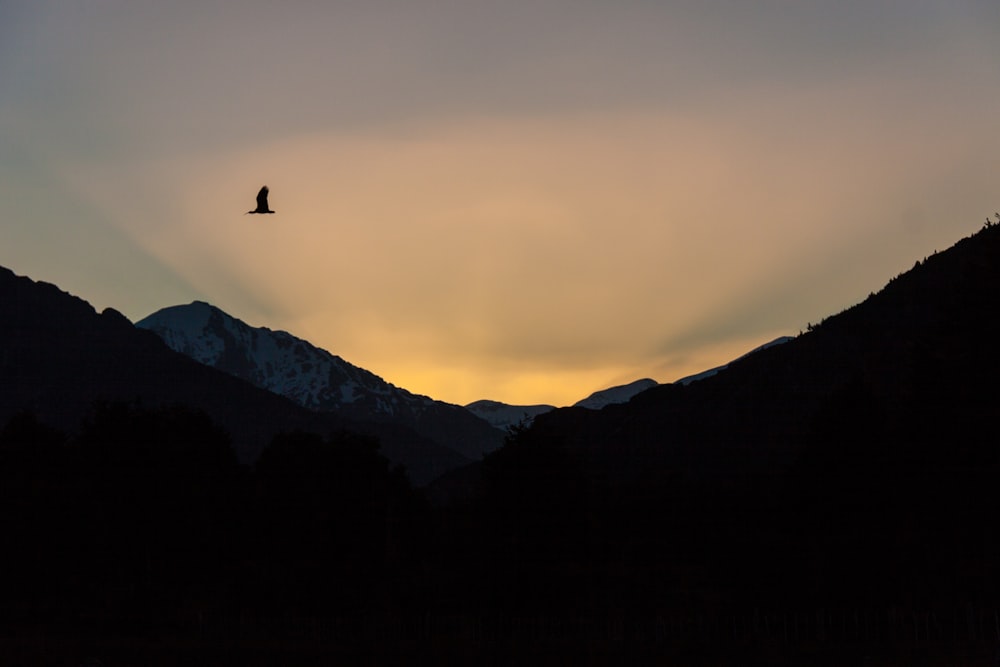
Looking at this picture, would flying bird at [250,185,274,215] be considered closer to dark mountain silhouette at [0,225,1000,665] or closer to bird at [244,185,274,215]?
bird at [244,185,274,215]

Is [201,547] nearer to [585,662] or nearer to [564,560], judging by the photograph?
[564,560]

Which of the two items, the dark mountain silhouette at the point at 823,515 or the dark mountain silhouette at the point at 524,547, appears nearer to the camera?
the dark mountain silhouette at the point at 524,547

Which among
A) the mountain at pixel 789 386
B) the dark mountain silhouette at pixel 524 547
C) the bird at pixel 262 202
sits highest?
the mountain at pixel 789 386

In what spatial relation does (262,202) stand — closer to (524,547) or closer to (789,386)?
(524,547)

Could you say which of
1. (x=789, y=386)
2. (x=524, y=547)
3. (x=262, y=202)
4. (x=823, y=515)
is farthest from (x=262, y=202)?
(x=789, y=386)

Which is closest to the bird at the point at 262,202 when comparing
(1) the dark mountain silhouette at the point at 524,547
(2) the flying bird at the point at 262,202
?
(2) the flying bird at the point at 262,202

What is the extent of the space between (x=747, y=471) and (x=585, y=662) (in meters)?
93.7

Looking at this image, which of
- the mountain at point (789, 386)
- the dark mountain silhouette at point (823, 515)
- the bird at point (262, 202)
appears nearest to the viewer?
the bird at point (262, 202)

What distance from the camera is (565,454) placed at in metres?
75.5

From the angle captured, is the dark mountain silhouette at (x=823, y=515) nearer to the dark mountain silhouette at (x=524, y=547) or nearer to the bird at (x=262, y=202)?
the dark mountain silhouette at (x=524, y=547)

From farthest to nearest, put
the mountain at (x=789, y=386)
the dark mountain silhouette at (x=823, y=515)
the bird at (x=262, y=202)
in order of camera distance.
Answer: the mountain at (x=789, y=386), the dark mountain silhouette at (x=823, y=515), the bird at (x=262, y=202)

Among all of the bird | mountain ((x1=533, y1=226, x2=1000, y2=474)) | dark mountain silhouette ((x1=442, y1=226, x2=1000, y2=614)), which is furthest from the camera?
mountain ((x1=533, y1=226, x2=1000, y2=474))

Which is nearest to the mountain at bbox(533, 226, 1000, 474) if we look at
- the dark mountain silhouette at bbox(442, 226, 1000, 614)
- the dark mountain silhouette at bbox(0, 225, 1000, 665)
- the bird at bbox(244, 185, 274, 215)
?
the dark mountain silhouette at bbox(442, 226, 1000, 614)

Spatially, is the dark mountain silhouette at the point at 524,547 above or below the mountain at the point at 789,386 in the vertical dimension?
below
